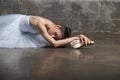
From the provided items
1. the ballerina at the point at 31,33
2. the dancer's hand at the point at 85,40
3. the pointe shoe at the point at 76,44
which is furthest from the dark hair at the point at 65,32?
the dancer's hand at the point at 85,40

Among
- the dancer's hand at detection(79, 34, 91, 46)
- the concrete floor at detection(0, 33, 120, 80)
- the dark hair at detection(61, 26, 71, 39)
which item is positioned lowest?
the concrete floor at detection(0, 33, 120, 80)

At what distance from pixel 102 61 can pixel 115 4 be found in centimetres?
449

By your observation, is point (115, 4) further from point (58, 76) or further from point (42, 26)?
point (58, 76)

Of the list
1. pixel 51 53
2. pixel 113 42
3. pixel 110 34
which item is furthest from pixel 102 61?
pixel 110 34

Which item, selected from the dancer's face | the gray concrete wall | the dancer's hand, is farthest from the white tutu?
the gray concrete wall

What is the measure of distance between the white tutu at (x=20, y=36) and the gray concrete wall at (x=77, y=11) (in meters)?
2.93

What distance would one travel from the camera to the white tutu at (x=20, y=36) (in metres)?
6.58

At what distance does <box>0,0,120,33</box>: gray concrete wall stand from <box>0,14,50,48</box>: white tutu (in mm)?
2931

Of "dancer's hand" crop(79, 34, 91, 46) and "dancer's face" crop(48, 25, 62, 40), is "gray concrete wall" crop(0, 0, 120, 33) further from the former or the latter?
"dancer's hand" crop(79, 34, 91, 46)

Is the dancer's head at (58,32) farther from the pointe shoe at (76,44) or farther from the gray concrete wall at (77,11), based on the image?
the gray concrete wall at (77,11)

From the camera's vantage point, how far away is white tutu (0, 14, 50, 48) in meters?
6.58

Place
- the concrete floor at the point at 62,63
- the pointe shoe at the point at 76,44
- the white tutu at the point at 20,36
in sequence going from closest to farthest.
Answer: the concrete floor at the point at 62,63 < the pointe shoe at the point at 76,44 < the white tutu at the point at 20,36

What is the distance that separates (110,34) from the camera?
9.40m

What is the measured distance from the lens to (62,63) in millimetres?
5191
